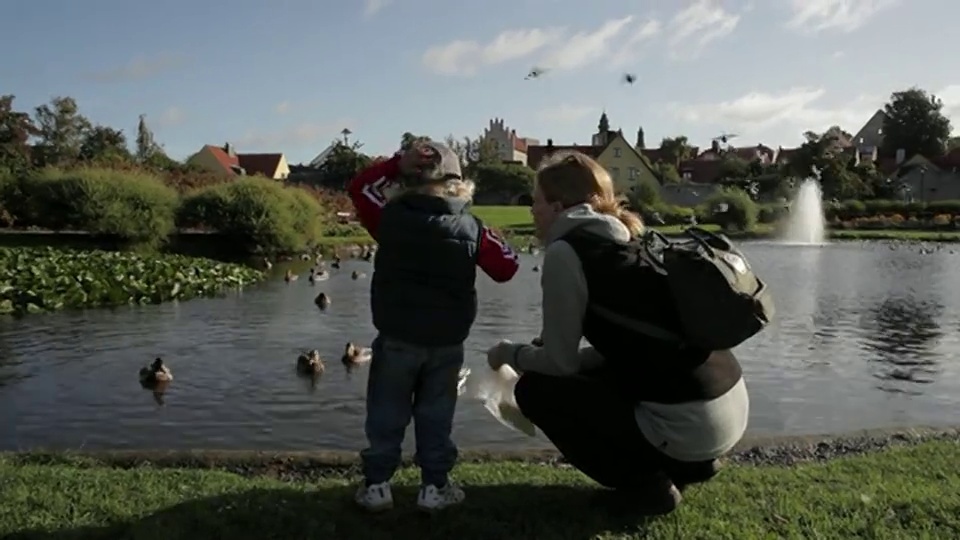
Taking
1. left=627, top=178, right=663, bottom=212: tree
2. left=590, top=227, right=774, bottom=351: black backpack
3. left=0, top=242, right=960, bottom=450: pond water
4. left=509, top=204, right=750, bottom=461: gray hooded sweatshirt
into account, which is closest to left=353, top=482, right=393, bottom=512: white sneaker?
left=509, top=204, right=750, bottom=461: gray hooded sweatshirt

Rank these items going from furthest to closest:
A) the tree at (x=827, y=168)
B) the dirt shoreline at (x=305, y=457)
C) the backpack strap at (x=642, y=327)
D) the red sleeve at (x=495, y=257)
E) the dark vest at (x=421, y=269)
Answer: the tree at (x=827, y=168) → the dirt shoreline at (x=305, y=457) → the red sleeve at (x=495, y=257) → the dark vest at (x=421, y=269) → the backpack strap at (x=642, y=327)

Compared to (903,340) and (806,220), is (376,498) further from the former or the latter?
(806,220)

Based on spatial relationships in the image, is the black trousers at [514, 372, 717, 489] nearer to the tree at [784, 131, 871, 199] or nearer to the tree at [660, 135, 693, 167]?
the tree at [784, 131, 871, 199]

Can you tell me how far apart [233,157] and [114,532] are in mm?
97330

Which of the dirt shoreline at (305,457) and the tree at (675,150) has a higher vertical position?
the tree at (675,150)

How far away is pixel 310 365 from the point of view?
10.3 m

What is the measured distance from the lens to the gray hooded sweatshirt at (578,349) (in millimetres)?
3951

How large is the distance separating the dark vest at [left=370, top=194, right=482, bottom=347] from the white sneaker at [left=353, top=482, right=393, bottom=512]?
73 centimetres

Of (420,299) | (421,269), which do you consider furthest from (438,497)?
(421,269)

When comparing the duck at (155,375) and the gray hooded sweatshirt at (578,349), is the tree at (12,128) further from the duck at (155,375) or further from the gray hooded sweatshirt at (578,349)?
the gray hooded sweatshirt at (578,349)

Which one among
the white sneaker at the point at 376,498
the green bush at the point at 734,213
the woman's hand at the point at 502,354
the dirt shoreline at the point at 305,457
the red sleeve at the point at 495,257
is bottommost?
the dirt shoreline at the point at 305,457

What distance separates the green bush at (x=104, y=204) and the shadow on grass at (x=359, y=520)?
85.0 feet

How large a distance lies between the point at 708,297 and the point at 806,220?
5710 centimetres

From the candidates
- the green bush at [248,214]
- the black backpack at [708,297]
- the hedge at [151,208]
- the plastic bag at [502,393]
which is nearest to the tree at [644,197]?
the hedge at [151,208]
